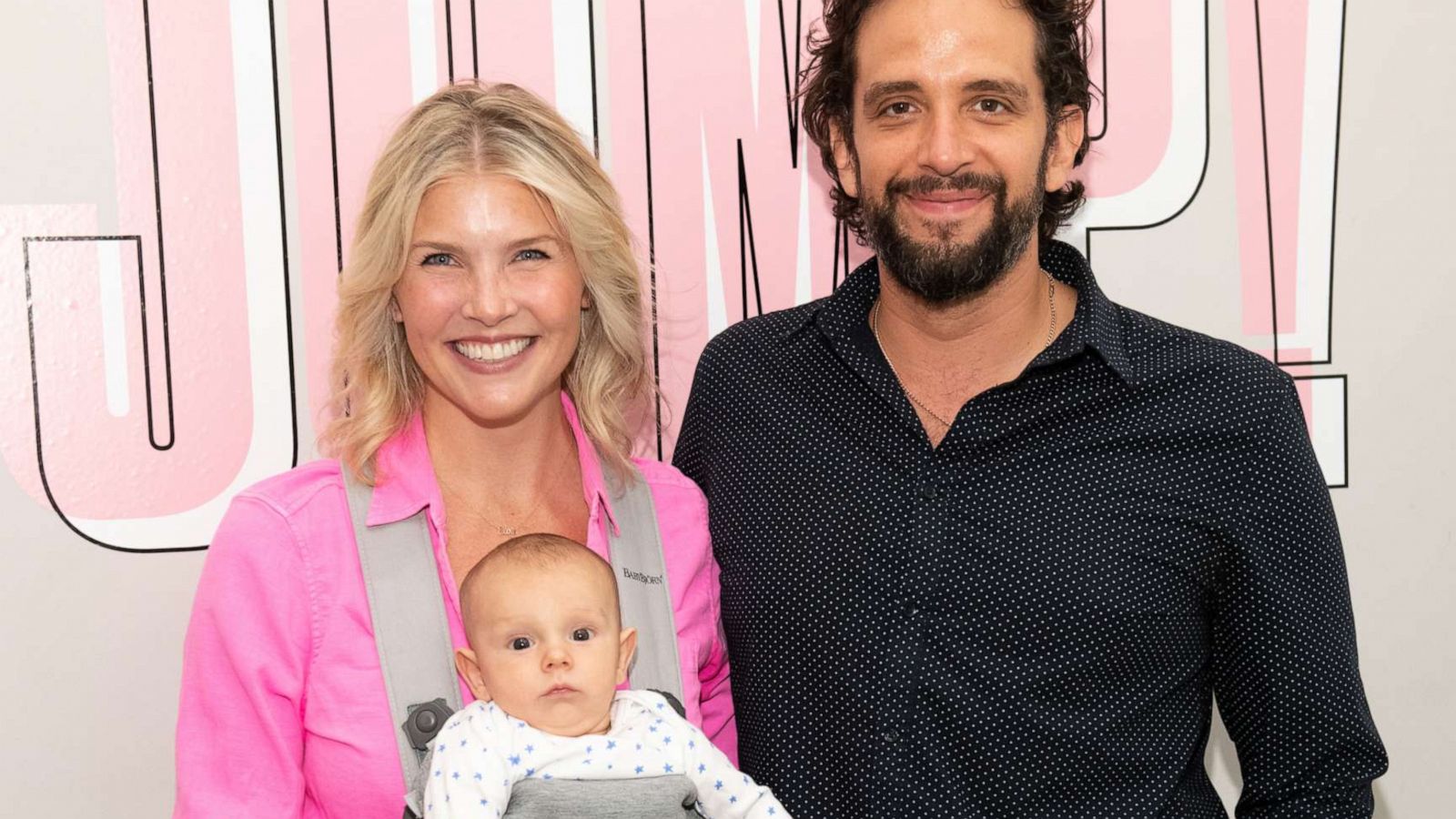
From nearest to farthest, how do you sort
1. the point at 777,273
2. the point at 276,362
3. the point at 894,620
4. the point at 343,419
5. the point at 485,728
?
the point at 485,728 < the point at 894,620 < the point at 343,419 < the point at 276,362 < the point at 777,273

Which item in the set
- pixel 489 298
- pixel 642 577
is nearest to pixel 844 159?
pixel 489 298

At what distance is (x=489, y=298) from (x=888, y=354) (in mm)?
647

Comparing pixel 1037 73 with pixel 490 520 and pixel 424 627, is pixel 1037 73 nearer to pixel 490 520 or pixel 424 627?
pixel 490 520

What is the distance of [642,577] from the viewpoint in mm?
2023

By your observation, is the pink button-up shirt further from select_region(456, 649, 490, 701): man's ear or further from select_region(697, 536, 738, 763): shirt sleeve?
select_region(697, 536, 738, 763): shirt sleeve

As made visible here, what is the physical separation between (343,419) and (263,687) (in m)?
0.45

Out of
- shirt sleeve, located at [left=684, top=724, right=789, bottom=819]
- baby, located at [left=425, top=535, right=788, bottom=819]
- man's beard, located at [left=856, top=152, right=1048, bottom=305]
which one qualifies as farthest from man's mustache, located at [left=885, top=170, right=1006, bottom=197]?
shirt sleeve, located at [left=684, top=724, right=789, bottom=819]

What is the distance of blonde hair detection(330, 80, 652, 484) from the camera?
1932mm

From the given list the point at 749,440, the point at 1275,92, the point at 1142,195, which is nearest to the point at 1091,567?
the point at 749,440

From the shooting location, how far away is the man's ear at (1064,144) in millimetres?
2131

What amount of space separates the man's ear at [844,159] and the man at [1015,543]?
135mm

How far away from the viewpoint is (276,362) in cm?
239

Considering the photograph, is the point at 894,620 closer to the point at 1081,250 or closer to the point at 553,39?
the point at 1081,250

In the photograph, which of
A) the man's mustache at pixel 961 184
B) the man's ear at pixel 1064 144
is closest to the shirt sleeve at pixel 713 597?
the man's mustache at pixel 961 184
